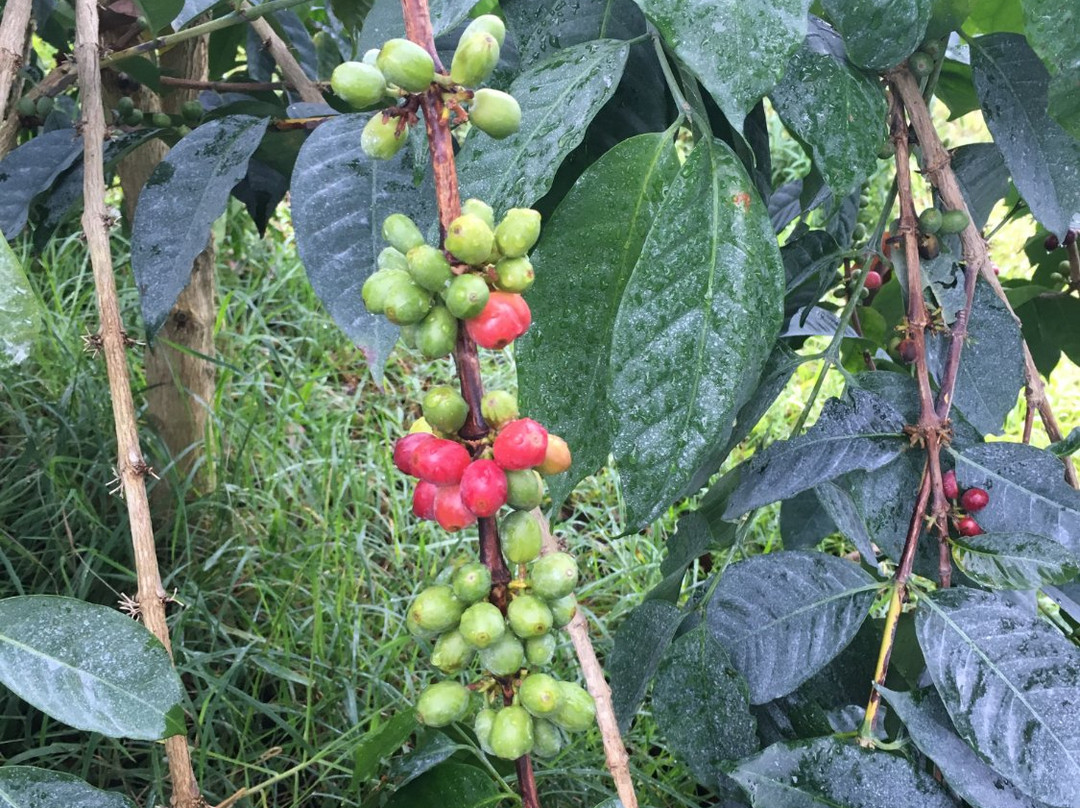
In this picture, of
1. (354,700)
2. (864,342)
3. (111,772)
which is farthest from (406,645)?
(864,342)

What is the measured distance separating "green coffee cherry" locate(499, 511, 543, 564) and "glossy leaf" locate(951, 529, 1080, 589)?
1.02 ft

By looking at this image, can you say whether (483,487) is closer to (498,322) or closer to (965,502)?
(498,322)

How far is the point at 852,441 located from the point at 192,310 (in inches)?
43.7

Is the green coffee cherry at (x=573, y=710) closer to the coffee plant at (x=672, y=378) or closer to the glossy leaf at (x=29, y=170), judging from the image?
the coffee plant at (x=672, y=378)

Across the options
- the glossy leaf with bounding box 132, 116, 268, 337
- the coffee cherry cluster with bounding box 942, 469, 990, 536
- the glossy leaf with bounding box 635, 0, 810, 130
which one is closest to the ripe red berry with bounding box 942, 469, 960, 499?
the coffee cherry cluster with bounding box 942, 469, 990, 536

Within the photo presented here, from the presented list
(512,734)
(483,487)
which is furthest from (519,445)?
(512,734)

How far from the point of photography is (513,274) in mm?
413

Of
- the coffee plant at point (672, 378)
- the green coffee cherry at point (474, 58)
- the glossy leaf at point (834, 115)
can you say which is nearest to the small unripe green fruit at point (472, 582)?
the coffee plant at point (672, 378)

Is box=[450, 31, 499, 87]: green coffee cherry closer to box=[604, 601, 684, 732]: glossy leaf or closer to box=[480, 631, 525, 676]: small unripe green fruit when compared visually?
box=[480, 631, 525, 676]: small unripe green fruit

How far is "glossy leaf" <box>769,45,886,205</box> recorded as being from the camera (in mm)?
604

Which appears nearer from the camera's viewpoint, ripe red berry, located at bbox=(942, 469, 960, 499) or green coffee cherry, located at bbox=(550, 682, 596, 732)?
green coffee cherry, located at bbox=(550, 682, 596, 732)

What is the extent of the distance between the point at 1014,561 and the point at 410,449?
385 millimetres

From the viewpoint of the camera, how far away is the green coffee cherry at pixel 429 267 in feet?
1.32

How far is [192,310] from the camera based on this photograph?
4.86 feet
